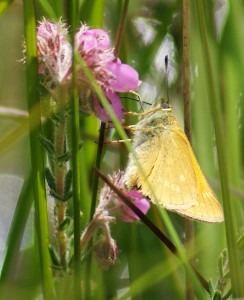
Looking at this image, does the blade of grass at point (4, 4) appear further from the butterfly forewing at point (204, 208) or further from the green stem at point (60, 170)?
the butterfly forewing at point (204, 208)

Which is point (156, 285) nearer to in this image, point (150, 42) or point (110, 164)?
point (110, 164)

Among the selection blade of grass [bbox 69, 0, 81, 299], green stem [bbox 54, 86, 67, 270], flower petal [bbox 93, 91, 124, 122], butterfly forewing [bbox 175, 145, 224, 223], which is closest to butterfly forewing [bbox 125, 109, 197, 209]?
butterfly forewing [bbox 175, 145, 224, 223]

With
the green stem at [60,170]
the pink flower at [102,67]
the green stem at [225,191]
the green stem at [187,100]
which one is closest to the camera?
the green stem at [225,191]

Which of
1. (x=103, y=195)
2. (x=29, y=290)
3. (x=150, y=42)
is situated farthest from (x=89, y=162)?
(x=150, y=42)

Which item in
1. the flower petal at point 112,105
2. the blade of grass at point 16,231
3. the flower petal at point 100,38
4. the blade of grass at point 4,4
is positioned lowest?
the blade of grass at point 16,231

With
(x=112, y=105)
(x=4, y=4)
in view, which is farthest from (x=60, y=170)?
(x=4, y=4)

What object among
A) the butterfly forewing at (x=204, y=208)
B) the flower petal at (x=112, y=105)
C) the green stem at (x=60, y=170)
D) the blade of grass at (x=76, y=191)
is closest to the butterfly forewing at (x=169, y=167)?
the butterfly forewing at (x=204, y=208)

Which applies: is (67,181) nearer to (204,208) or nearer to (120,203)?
(120,203)

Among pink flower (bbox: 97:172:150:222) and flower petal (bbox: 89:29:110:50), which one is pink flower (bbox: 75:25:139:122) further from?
pink flower (bbox: 97:172:150:222)

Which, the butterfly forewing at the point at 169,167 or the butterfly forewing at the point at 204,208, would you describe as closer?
the butterfly forewing at the point at 204,208
